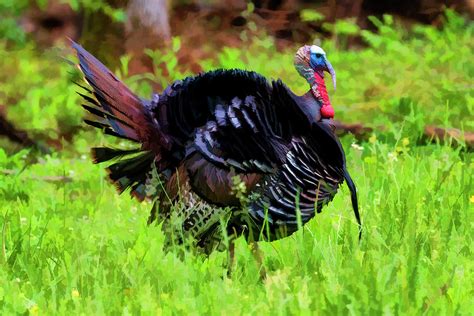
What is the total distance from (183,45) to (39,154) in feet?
12.8

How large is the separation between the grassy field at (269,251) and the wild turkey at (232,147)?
0.17 metres

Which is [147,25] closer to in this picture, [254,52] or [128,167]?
[254,52]

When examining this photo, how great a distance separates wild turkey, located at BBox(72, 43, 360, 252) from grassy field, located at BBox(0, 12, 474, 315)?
17 cm

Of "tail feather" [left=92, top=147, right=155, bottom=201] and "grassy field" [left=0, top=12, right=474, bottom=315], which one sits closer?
"grassy field" [left=0, top=12, right=474, bottom=315]

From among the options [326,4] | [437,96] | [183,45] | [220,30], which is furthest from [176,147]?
[326,4]

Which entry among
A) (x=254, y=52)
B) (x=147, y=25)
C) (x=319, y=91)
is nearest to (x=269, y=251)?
(x=319, y=91)

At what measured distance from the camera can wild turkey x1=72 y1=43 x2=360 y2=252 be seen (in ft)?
13.9

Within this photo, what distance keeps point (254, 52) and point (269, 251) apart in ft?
25.0

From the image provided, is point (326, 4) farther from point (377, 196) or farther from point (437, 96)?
point (377, 196)

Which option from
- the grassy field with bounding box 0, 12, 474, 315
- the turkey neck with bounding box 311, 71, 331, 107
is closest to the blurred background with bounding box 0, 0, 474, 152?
the grassy field with bounding box 0, 12, 474, 315

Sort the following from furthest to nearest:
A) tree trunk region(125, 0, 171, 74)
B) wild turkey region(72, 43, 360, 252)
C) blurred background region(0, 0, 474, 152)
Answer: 1. tree trunk region(125, 0, 171, 74)
2. blurred background region(0, 0, 474, 152)
3. wild turkey region(72, 43, 360, 252)

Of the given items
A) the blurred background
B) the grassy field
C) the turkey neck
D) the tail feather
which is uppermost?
the turkey neck

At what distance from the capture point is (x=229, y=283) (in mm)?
4090

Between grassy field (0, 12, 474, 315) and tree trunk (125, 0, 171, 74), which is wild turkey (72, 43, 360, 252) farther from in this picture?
tree trunk (125, 0, 171, 74)
